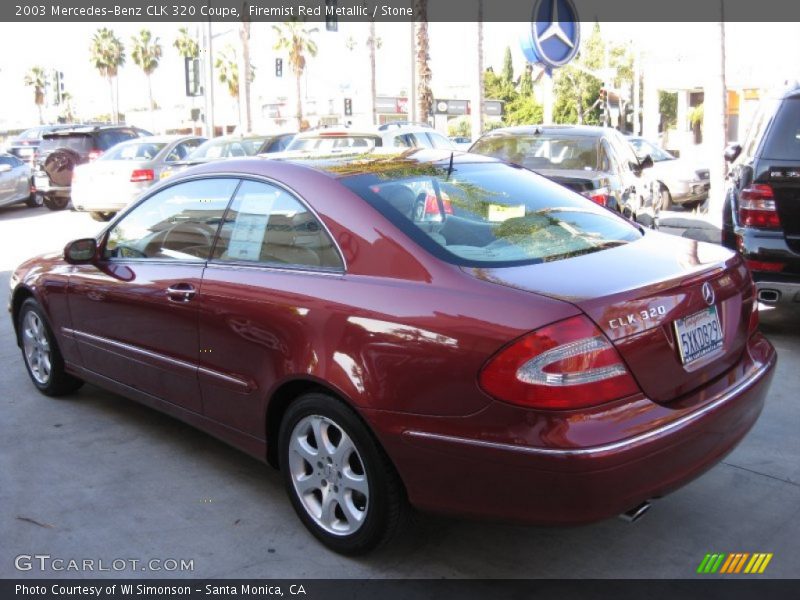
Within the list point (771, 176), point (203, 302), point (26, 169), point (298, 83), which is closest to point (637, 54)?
point (298, 83)

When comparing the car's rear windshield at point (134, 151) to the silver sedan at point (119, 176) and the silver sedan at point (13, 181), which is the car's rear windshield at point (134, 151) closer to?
the silver sedan at point (119, 176)

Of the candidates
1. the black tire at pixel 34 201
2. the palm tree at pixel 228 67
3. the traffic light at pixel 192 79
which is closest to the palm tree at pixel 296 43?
the palm tree at pixel 228 67

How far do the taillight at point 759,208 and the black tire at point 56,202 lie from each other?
15.9m

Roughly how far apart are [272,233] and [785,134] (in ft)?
13.5

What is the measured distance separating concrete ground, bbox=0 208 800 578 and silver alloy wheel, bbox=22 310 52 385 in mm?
559

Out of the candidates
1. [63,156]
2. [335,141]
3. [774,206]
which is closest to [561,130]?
[774,206]

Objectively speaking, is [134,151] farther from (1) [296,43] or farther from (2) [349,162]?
(1) [296,43]

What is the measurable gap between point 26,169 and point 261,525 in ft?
56.8

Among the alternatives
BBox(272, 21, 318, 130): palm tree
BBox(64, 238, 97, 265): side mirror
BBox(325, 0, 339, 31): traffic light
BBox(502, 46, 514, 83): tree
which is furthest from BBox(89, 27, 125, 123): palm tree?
BBox(64, 238, 97, 265): side mirror

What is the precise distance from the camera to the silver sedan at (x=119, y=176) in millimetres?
14781

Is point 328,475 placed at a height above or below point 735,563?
above

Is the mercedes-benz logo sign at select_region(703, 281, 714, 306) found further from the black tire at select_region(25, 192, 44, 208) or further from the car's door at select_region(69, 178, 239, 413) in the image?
the black tire at select_region(25, 192, 44, 208)

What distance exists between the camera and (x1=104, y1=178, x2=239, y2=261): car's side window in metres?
4.05

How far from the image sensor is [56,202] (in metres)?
18.7
